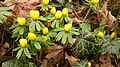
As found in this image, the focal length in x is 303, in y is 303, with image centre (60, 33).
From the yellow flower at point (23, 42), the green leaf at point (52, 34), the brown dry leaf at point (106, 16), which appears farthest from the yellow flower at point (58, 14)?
the brown dry leaf at point (106, 16)

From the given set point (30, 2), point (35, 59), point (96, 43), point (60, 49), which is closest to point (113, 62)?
point (96, 43)

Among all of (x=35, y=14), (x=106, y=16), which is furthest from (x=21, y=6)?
(x=106, y=16)

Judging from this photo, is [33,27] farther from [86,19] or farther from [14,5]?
[86,19]

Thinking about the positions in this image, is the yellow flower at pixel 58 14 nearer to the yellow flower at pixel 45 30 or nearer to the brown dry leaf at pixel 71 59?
the yellow flower at pixel 45 30

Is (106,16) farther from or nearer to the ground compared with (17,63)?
farther from the ground

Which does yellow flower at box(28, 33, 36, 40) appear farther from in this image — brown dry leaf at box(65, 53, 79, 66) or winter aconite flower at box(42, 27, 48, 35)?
brown dry leaf at box(65, 53, 79, 66)

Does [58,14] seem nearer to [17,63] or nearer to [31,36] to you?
[31,36]
